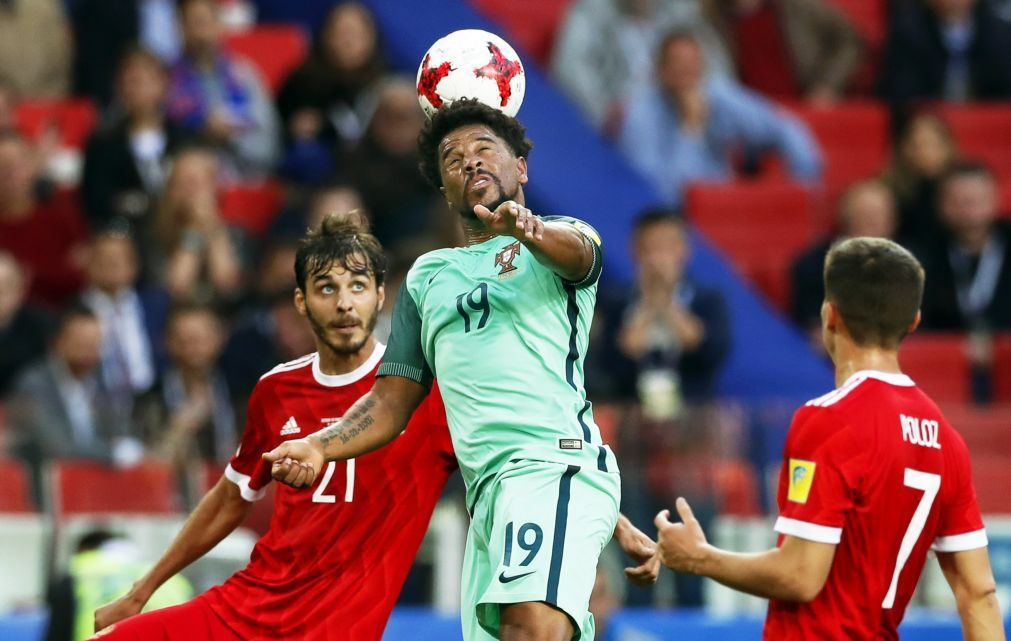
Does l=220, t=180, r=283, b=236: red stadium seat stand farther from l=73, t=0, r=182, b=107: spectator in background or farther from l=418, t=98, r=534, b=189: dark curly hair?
l=418, t=98, r=534, b=189: dark curly hair

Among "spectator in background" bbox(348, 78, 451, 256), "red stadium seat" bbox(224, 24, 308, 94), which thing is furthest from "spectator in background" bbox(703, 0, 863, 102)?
"spectator in background" bbox(348, 78, 451, 256)

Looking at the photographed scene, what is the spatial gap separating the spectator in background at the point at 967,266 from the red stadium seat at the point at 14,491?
5980 millimetres

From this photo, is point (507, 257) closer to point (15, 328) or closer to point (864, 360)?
point (864, 360)

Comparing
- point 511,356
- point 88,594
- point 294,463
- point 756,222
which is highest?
point 756,222

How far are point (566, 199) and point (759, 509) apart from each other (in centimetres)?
390

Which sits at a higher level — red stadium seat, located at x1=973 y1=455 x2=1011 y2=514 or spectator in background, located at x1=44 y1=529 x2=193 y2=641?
red stadium seat, located at x1=973 y1=455 x2=1011 y2=514

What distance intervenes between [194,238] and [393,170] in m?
1.42

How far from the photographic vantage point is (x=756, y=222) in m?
13.4

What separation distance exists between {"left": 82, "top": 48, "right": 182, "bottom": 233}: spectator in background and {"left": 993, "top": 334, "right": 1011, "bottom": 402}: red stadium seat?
5.65 meters

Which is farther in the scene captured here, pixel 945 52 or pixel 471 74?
pixel 945 52

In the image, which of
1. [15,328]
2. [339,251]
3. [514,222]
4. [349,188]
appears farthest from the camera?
[349,188]

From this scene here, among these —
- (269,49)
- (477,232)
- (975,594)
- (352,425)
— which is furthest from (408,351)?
(269,49)

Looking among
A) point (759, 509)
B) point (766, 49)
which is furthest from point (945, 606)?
point (766, 49)

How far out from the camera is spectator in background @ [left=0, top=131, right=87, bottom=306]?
1227 centimetres
